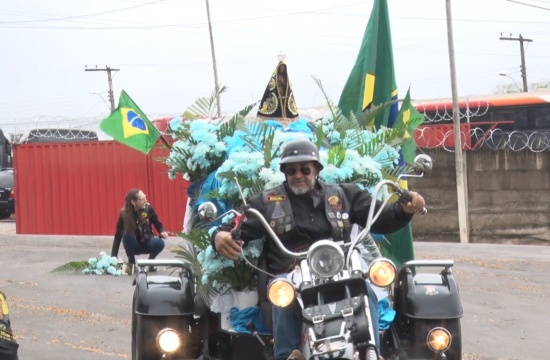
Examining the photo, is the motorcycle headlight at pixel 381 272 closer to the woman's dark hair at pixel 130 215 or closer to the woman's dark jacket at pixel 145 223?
the woman's dark jacket at pixel 145 223

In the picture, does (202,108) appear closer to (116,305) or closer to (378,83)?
(378,83)

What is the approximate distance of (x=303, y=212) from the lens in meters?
5.98

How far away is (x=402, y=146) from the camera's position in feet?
24.1

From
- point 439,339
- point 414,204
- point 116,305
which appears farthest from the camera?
point 116,305

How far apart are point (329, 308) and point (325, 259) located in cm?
25

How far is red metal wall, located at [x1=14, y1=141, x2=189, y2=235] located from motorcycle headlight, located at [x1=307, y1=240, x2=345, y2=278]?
54.7 ft

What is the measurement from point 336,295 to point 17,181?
18.0 meters

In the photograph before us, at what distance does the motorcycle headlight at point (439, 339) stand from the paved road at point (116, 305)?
8.83 ft

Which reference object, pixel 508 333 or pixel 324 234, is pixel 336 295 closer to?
pixel 324 234

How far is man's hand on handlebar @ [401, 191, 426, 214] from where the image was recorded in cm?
561

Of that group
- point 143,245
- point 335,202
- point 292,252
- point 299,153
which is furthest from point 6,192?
point 292,252

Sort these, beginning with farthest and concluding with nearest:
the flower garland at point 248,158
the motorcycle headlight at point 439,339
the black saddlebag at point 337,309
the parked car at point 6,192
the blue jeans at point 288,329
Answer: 1. the parked car at point 6,192
2. the flower garland at point 248,158
3. the motorcycle headlight at point 439,339
4. the blue jeans at point 288,329
5. the black saddlebag at point 337,309

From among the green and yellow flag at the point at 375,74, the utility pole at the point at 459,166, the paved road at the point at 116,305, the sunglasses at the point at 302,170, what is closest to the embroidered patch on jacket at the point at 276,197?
the sunglasses at the point at 302,170

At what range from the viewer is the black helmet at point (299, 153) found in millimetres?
5750
